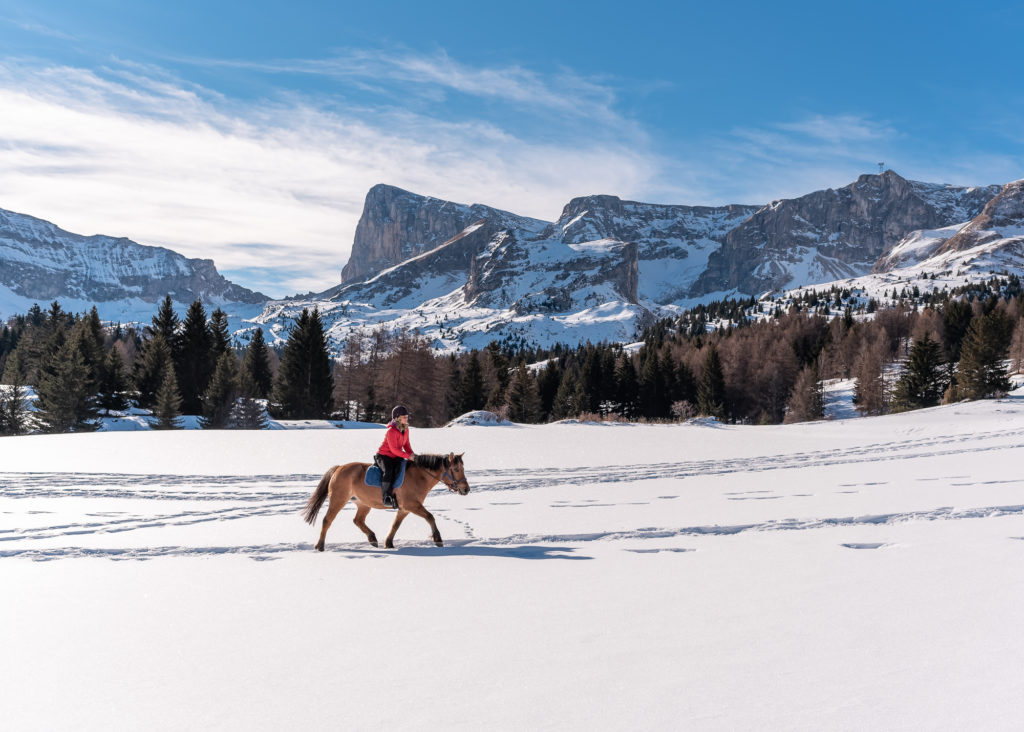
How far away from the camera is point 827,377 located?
3898 inches

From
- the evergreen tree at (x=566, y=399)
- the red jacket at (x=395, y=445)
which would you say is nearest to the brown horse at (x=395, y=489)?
the red jacket at (x=395, y=445)

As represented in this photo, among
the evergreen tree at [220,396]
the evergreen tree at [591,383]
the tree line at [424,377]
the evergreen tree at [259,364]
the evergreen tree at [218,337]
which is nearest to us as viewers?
the evergreen tree at [220,396]

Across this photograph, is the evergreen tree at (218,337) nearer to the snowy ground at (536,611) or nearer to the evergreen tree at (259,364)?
the evergreen tree at (259,364)

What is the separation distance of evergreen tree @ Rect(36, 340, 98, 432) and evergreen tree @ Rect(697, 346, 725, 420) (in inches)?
2466

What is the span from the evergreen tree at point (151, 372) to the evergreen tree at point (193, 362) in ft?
10.6

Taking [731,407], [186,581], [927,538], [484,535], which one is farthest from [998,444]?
[731,407]

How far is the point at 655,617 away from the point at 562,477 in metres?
11.3

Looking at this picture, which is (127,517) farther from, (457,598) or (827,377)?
(827,377)

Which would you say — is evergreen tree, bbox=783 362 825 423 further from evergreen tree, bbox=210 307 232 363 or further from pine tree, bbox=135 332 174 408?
pine tree, bbox=135 332 174 408

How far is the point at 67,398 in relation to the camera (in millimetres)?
42969

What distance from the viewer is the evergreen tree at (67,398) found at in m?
42.6

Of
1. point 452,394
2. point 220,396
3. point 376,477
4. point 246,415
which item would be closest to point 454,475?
point 376,477

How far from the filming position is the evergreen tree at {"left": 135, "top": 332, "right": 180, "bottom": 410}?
49875 mm

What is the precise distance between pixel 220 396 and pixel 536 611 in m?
48.0
